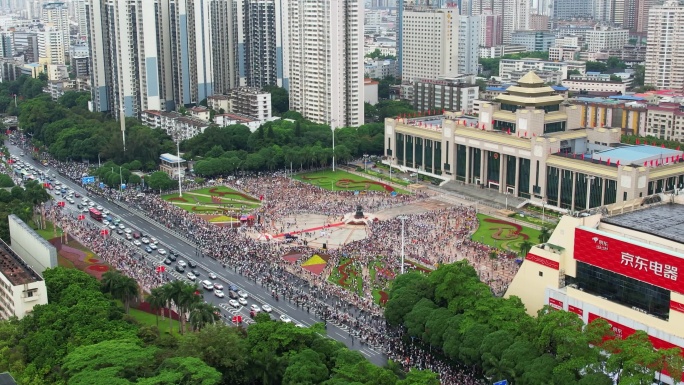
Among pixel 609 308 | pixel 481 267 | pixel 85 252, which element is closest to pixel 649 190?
pixel 481 267

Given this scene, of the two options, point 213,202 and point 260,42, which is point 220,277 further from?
point 260,42

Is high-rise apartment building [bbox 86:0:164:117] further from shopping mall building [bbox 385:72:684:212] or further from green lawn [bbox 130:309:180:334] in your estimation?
green lawn [bbox 130:309:180:334]

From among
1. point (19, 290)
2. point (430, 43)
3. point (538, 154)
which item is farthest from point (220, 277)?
point (430, 43)

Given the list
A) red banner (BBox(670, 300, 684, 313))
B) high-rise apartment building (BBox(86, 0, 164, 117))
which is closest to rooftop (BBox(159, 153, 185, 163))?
high-rise apartment building (BBox(86, 0, 164, 117))

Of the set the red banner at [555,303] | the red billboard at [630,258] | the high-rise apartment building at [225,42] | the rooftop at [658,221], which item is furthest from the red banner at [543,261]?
the high-rise apartment building at [225,42]

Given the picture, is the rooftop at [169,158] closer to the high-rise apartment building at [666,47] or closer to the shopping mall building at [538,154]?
the shopping mall building at [538,154]
